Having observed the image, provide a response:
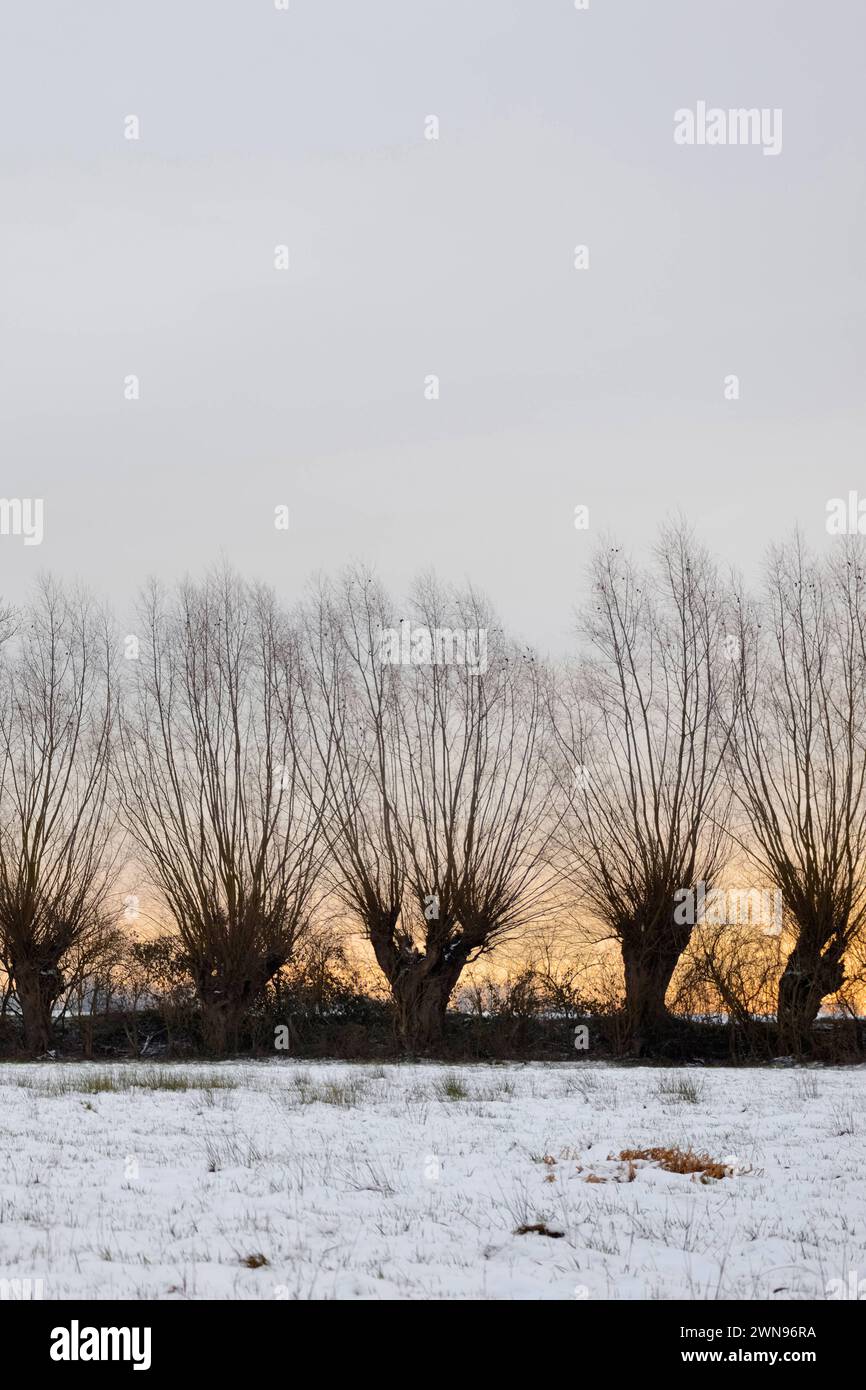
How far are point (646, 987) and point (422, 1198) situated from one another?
18.3 metres

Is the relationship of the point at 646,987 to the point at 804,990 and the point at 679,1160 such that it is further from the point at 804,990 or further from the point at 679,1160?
the point at 679,1160

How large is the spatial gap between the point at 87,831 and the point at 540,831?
11.1m

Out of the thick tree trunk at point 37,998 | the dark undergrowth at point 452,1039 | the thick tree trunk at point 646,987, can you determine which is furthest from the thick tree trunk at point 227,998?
the thick tree trunk at point 646,987

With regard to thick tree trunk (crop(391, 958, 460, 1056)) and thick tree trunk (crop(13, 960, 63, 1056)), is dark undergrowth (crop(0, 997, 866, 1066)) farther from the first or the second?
thick tree trunk (crop(13, 960, 63, 1056))

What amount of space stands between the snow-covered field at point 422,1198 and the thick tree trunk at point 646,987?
1140 cm

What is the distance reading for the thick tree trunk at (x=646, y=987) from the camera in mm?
24281

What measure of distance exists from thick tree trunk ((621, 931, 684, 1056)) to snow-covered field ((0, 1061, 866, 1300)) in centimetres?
1140

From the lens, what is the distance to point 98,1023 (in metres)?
26.7

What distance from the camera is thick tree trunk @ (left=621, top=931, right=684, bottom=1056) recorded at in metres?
24.3

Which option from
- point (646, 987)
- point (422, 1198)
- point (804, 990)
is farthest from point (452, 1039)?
point (422, 1198)

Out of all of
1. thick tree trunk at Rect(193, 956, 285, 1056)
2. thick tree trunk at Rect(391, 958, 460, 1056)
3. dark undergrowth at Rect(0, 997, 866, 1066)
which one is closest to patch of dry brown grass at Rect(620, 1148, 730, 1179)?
dark undergrowth at Rect(0, 997, 866, 1066)

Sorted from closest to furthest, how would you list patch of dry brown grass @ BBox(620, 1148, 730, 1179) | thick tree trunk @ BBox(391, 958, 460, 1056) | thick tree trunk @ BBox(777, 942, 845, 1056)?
patch of dry brown grass @ BBox(620, 1148, 730, 1179)
thick tree trunk @ BBox(777, 942, 845, 1056)
thick tree trunk @ BBox(391, 958, 460, 1056)

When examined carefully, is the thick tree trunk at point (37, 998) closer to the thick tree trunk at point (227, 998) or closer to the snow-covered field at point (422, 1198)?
the thick tree trunk at point (227, 998)
